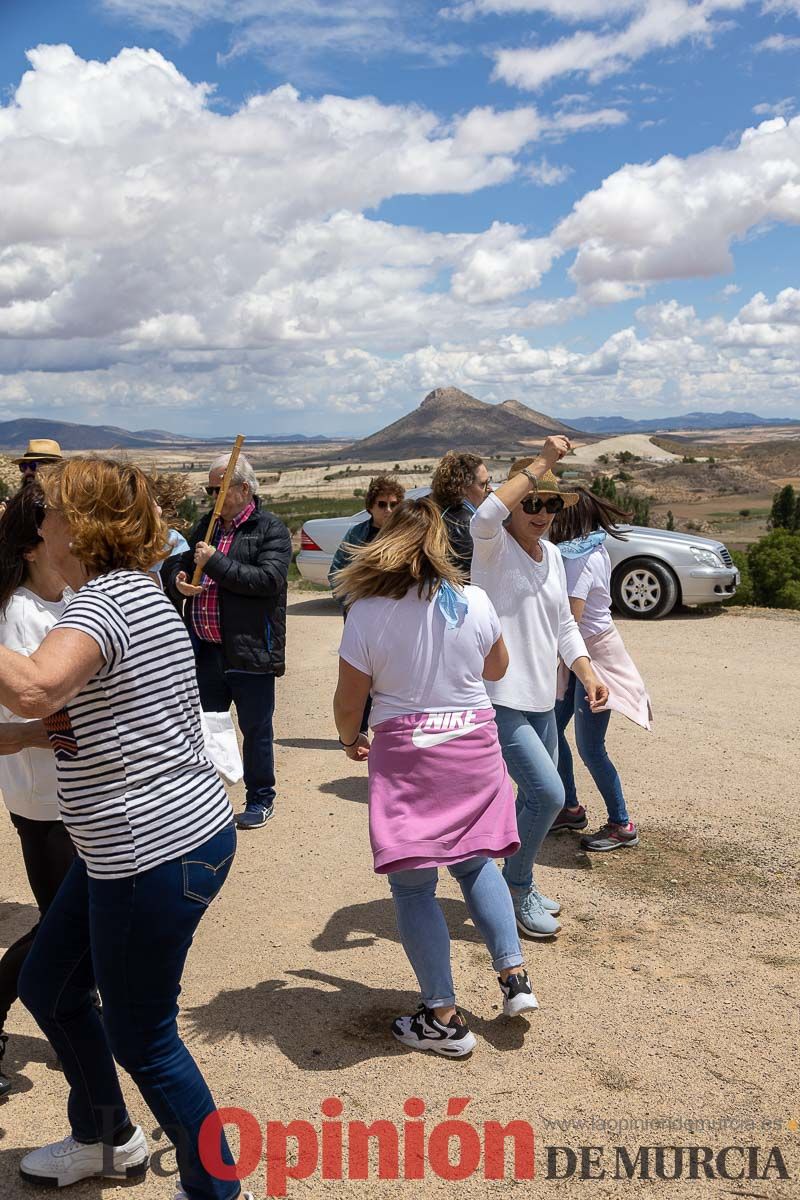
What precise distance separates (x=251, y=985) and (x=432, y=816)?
134 centimetres

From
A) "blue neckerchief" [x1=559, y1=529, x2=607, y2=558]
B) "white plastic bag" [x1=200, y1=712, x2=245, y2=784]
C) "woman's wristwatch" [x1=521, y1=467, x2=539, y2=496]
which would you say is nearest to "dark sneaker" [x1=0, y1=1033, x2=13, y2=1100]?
"white plastic bag" [x1=200, y1=712, x2=245, y2=784]

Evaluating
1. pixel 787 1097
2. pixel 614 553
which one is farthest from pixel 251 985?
pixel 614 553

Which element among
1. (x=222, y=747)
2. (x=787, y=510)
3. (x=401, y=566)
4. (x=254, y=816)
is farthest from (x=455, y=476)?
(x=787, y=510)

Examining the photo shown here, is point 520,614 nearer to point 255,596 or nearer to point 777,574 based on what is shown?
point 255,596

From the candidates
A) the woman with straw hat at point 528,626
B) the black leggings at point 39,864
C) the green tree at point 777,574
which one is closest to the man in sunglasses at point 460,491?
the woman with straw hat at point 528,626

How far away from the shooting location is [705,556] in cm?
1292

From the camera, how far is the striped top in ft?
7.92

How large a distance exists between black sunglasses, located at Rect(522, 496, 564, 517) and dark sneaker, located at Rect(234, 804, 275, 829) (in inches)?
112

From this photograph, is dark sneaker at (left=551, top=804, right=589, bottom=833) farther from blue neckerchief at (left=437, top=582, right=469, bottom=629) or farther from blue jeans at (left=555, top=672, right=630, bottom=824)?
blue neckerchief at (left=437, top=582, right=469, bottom=629)

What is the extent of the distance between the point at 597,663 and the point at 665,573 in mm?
7756

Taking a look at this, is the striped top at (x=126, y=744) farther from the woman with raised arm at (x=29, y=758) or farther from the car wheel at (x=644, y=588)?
the car wheel at (x=644, y=588)

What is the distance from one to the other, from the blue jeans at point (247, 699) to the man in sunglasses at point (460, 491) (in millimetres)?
1393

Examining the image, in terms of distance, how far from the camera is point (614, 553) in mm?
13086

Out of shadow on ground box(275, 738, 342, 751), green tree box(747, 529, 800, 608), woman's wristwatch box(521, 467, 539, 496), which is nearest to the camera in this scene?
woman's wristwatch box(521, 467, 539, 496)
